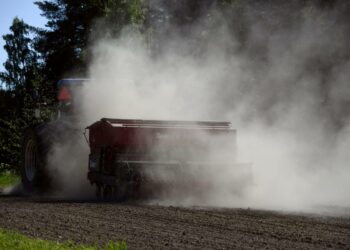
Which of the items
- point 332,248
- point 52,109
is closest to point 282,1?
point 52,109

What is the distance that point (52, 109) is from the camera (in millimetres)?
17453

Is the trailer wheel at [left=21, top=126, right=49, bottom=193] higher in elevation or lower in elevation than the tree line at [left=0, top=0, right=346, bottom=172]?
lower

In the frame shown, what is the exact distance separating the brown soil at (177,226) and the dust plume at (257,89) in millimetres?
1636

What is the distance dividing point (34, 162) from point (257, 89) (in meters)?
7.25

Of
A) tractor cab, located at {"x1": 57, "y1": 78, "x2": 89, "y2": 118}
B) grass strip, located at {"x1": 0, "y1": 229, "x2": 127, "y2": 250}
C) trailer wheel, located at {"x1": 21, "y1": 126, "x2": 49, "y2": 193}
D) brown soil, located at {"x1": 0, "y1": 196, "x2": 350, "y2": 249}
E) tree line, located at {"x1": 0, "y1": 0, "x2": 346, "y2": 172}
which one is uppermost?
tree line, located at {"x1": 0, "y1": 0, "x2": 346, "y2": 172}

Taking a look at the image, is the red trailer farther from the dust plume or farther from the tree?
the tree

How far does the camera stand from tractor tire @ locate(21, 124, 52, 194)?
13719 millimetres

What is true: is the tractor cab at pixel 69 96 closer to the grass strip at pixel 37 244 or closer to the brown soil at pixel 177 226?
the brown soil at pixel 177 226

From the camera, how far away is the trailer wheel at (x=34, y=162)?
13.7 m

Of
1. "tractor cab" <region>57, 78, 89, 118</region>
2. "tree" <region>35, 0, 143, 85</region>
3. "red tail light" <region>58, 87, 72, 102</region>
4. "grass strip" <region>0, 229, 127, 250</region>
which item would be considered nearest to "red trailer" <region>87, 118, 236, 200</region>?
"tractor cab" <region>57, 78, 89, 118</region>

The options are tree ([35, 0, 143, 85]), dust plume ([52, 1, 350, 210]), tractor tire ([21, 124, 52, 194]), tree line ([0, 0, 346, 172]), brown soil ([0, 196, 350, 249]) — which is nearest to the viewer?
brown soil ([0, 196, 350, 249])

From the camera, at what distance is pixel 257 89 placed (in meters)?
19.2

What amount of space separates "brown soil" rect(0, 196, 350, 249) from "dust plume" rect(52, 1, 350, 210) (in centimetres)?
164

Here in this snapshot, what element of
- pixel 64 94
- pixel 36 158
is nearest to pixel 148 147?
pixel 36 158
